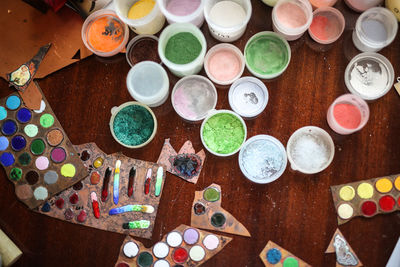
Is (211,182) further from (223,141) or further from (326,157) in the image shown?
(326,157)

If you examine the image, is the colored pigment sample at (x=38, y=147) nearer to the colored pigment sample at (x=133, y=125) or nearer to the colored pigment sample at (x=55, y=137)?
the colored pigment sample at (x=55, y=137)

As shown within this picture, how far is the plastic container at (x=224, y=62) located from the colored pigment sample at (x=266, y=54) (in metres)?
0.05

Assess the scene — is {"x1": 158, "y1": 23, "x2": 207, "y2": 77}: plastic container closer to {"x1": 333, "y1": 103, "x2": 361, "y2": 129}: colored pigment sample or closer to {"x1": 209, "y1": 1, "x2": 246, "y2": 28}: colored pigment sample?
{"x1": 209, "y1": 1, "x2": 246, "y2": 28}: colored pigment sample

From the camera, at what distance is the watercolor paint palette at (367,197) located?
1.67m

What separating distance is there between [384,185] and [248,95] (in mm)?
718

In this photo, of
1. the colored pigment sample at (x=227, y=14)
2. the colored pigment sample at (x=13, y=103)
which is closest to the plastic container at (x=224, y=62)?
the colored pigment sample at (x=227, y=14)

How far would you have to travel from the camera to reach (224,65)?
1.77m

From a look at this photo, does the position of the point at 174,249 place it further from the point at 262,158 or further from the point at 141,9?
the point at 141,9

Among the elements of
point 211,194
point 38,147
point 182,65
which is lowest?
point 211,194

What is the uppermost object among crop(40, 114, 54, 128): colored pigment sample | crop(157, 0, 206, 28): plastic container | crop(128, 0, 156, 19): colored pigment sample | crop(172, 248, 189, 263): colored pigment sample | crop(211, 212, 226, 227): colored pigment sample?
crop(128, 0, 156, 19): colored pigment sample

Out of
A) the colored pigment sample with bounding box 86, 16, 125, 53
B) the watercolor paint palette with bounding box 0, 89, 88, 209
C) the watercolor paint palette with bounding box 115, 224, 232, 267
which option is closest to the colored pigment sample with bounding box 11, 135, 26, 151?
the watercolor paint palette with bounding box 0, 89, 88, 209

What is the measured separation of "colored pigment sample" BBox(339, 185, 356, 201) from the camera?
65.9 inches

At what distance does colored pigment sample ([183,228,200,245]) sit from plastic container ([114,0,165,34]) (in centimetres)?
93

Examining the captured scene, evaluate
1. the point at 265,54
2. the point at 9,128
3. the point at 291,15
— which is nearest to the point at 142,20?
the point at 265,54
